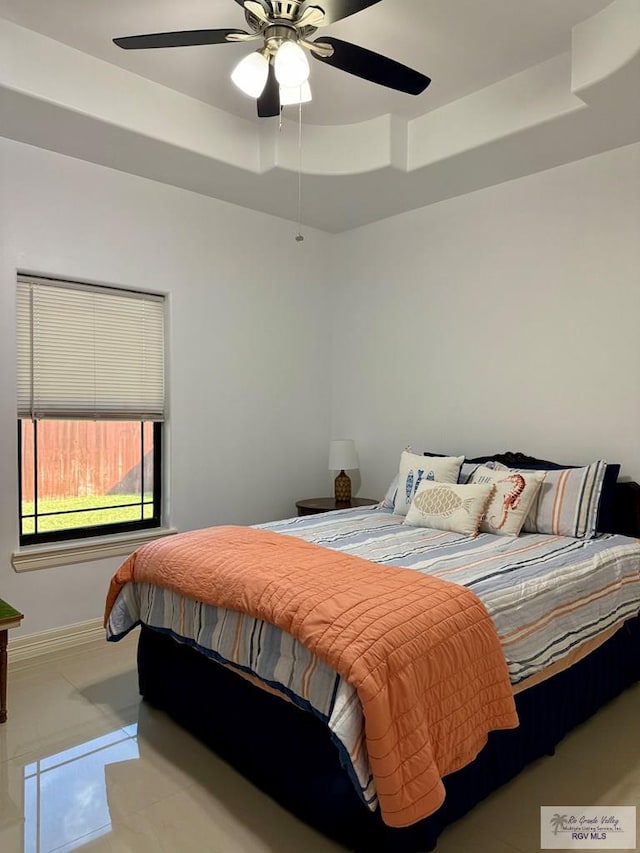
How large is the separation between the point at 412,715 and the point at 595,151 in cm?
309

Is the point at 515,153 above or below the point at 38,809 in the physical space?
above

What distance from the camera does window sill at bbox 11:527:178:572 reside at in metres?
3.23

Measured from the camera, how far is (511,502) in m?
3.05

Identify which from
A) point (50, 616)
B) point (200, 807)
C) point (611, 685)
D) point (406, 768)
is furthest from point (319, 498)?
point (406, 768)

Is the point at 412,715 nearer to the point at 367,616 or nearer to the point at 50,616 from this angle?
the point at 367,616

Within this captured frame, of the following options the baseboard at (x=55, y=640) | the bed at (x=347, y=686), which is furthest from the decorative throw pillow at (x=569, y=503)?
the baseboard at (x=55, y=640)

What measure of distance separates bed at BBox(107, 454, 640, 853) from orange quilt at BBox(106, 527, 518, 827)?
74mm

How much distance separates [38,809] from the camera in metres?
2.02

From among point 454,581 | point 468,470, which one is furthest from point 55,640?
point 468,470

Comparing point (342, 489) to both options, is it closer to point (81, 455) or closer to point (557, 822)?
point (81, 455)

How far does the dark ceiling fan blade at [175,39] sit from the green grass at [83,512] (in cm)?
234

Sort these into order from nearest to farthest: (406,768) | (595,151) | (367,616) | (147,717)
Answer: (406,768) → (367,616) → (147,717) → (595,151)

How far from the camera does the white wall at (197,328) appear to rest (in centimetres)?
322

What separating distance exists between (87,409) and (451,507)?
6.91 ft
